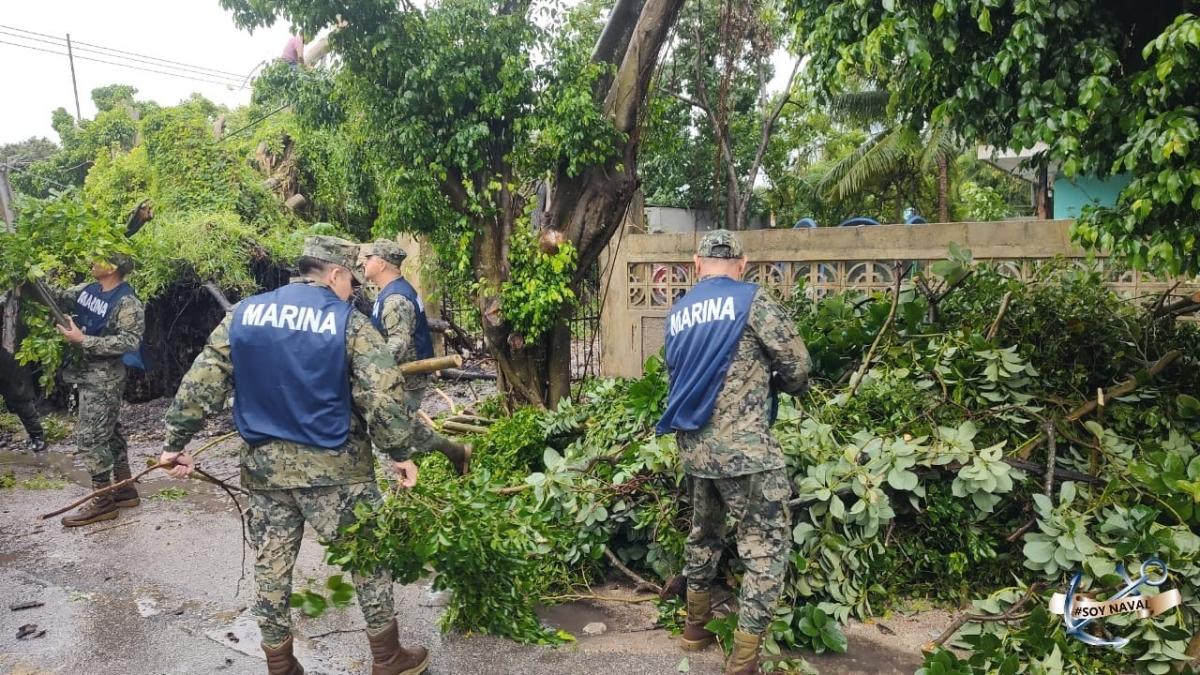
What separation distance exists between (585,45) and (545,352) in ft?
8.42

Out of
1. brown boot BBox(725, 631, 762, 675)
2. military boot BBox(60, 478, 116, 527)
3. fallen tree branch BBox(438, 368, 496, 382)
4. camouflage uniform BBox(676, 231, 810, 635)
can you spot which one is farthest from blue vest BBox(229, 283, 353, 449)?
fallen tree branch BBox(438, 368, 496, 382)

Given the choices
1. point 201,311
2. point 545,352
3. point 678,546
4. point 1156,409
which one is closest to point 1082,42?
point 1156,409

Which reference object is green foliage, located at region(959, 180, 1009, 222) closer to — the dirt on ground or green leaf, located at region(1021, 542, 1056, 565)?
green leaf, located at region(1021, 542, 1056, 565)

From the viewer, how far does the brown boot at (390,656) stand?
3508 millimetres

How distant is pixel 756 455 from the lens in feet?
11.3

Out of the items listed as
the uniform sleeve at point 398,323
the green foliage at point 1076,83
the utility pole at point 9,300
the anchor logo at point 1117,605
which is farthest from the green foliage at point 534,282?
the anchor logo at point 1117,605

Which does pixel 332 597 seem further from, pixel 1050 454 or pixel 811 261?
pixel 811 261

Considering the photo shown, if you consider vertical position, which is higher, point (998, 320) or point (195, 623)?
point (998, 320)

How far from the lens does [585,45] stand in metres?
6.51

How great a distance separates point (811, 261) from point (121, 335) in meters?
5.40

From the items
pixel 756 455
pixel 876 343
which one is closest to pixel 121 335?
pixel 756 455

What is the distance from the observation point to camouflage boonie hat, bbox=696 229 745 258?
12.3 feet

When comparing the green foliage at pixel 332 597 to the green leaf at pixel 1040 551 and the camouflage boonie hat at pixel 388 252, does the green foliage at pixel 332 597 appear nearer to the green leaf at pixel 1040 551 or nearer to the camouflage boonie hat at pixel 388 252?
the camouflage boonie hat at pixel 388 252

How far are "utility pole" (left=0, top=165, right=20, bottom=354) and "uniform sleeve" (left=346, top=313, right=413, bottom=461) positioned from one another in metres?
4.61
